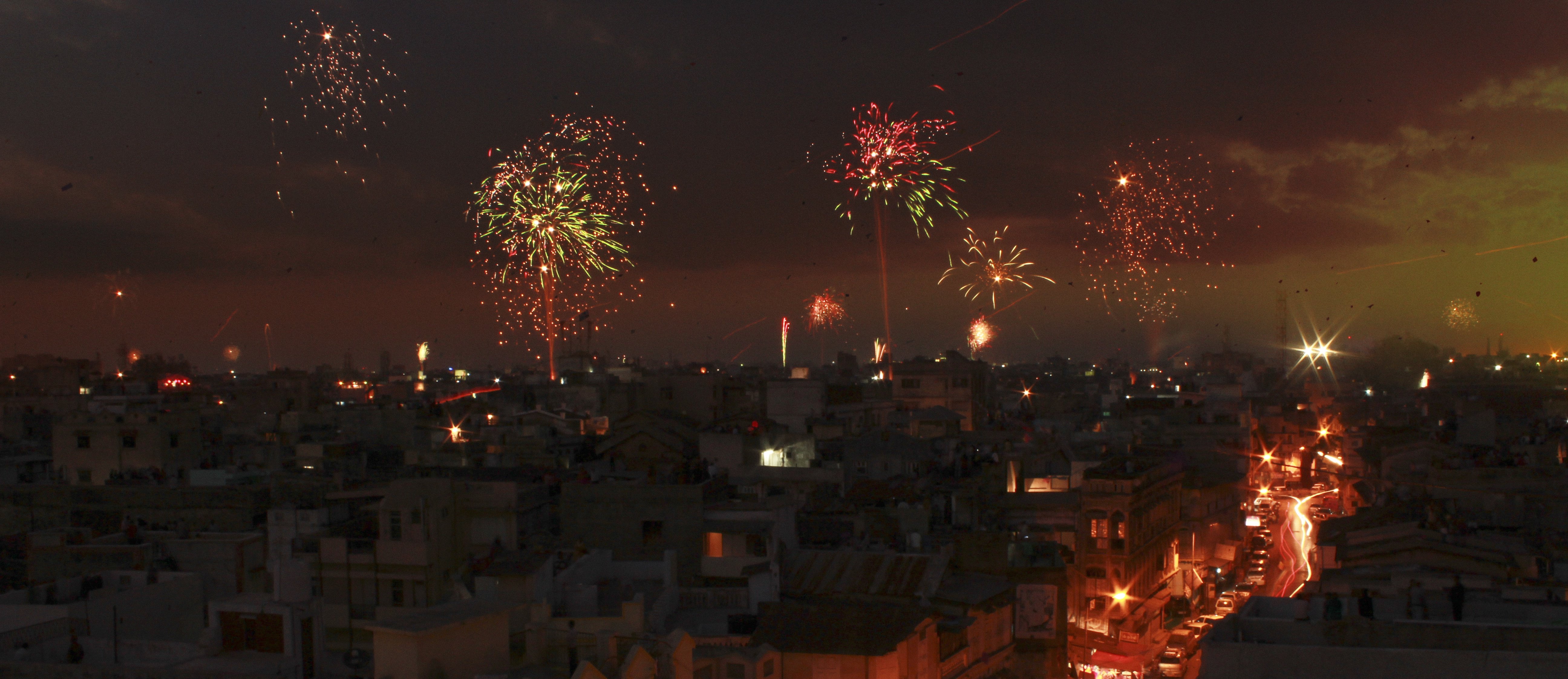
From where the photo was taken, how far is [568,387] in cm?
6047

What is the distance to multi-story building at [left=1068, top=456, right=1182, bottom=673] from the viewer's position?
88.7 ft

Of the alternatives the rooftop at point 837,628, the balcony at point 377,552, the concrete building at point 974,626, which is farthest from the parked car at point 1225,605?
the balcony at point 377,552

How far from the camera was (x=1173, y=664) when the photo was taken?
1065 inches

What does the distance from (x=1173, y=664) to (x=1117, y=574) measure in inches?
100

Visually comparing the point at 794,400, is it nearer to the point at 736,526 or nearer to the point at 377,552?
the point at 736,526

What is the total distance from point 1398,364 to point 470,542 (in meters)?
128

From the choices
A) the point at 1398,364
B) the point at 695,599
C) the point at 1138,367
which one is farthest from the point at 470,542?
the point at 1138,367

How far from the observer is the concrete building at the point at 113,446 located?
30.2 m

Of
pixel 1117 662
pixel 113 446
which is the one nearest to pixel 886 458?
pixel 1117 662

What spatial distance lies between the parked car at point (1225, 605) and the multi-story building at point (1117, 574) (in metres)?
1.62

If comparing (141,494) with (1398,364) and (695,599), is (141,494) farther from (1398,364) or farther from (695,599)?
(1398,364)

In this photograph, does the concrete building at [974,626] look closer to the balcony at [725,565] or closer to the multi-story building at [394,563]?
the balcony at [725,565]

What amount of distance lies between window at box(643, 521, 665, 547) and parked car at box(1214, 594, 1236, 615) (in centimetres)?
1774

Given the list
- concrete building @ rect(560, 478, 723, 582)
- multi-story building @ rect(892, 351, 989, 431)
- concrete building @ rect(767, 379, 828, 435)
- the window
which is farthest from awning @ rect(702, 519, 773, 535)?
multi-story building @ rect(892, 351, 989, 431)
